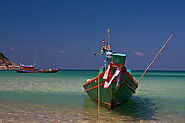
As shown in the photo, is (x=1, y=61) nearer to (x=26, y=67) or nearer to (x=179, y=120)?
(x=26, y=67)

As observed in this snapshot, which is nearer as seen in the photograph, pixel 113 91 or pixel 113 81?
pixel 113 81

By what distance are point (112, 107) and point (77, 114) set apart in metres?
1.92

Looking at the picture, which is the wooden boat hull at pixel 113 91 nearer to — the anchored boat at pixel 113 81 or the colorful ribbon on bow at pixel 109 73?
the anchored boat at pixel 113 81

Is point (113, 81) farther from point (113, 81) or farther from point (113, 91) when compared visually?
point (113, 91)

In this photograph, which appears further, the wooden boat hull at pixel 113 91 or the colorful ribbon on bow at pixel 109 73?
the wooden boat hull at pixel 113 91

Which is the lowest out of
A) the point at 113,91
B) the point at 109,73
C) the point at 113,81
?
the point at 113,91

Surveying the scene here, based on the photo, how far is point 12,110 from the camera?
32.3 feet

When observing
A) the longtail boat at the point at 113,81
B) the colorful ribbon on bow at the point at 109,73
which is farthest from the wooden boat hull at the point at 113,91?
the colorful ribbon on bow at the point at 109,73

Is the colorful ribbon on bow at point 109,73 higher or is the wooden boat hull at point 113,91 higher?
the colorful ribbon on bow at point 109,73

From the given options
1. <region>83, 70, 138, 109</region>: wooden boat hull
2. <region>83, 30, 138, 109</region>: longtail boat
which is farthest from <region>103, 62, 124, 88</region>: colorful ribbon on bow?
<region>83, 70, 138, 109</region>: wooden boat hull

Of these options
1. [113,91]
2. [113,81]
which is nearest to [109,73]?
[113,81]

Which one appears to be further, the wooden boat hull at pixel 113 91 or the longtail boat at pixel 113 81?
the wooden boat hull at pixel 113 91

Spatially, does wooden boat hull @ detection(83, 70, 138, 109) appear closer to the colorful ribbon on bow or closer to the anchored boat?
the anchored boat

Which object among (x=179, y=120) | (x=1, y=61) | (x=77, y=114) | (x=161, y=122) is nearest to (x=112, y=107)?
(x=77, y=114)
